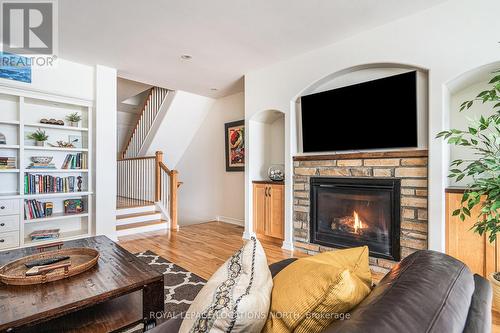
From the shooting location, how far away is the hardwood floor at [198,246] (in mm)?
3102

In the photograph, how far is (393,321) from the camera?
0.59 m

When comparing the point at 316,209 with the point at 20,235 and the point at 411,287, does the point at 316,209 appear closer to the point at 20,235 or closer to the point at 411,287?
the point at 411,287

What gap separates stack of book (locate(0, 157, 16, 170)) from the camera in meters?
3.22

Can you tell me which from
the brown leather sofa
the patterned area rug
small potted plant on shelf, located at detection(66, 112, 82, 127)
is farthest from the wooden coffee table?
small potted plant on shelf, located at detection(66, 112, 82, 127)

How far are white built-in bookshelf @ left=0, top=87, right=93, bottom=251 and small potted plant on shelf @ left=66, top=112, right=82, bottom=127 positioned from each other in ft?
0.19

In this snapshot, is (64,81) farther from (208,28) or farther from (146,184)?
(146,184)

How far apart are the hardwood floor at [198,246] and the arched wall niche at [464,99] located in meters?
1.99

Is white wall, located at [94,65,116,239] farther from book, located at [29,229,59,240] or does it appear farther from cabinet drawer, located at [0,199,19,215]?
cabinet drawer, located at [0,199,19,215]

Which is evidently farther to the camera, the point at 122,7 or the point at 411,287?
the point at 122,7

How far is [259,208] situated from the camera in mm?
4047

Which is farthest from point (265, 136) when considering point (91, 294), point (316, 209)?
point (91, 294)

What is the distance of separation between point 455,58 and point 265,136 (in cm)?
256

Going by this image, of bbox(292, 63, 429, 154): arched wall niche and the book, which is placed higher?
bbox(292, 63, 429, 154): arched wall niche

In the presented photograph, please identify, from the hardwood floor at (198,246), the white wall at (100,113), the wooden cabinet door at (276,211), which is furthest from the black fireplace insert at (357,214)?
the white wall at (100,113)
